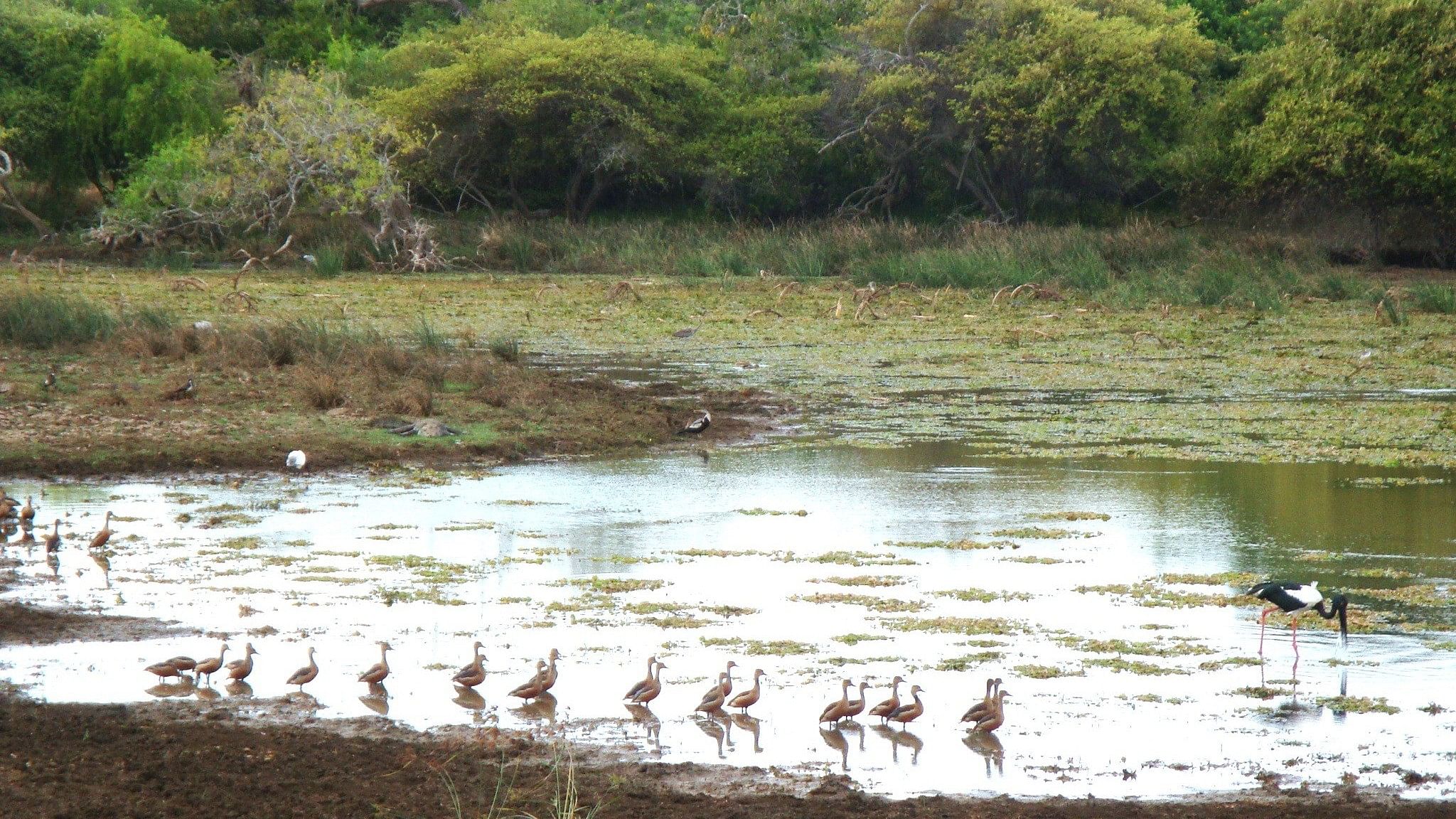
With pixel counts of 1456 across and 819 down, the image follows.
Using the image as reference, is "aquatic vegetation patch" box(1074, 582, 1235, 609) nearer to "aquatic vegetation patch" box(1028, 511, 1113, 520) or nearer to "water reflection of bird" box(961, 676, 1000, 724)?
"aquatic vegetation patch" box(1028, 511, 1113, 520)

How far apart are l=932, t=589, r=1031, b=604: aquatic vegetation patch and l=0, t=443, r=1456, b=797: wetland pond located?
3cm

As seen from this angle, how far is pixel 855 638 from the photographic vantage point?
28.4 feet

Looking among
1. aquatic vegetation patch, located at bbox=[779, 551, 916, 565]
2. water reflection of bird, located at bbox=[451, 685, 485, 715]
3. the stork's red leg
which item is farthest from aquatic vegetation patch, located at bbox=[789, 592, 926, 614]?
water reflection of bird, located at bbox=[451, 685, 485, 715]

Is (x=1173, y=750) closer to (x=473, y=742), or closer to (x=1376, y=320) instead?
(x=473, y=742)

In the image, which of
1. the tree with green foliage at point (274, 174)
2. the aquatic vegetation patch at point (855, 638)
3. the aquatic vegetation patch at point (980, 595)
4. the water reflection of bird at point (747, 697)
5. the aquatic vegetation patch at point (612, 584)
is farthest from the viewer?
the tree with green foliage at point (274, 174)

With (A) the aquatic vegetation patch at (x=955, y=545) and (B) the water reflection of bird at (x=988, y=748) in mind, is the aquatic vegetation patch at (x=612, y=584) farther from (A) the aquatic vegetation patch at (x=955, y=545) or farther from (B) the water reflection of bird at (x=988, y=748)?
(B) the water reflection of bird at (x=988, y=748)

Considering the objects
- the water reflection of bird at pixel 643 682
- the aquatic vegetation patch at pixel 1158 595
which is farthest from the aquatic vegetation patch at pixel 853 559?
the water reflection of bird at pixel 643 682

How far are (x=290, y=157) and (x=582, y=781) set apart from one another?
107ft

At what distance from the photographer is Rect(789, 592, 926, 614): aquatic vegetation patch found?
927 centimetres

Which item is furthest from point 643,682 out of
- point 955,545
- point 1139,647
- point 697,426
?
point 697,426

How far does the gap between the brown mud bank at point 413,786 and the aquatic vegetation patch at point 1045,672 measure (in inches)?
73.3

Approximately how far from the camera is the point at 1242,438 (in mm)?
15508

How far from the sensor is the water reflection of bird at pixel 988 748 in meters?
6.57

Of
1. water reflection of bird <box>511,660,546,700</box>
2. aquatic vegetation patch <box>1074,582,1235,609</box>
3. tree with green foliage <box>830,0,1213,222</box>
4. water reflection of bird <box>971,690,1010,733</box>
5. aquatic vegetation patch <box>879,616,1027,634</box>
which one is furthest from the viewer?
tree with green foliage <box>830,0,1213,222</box>
